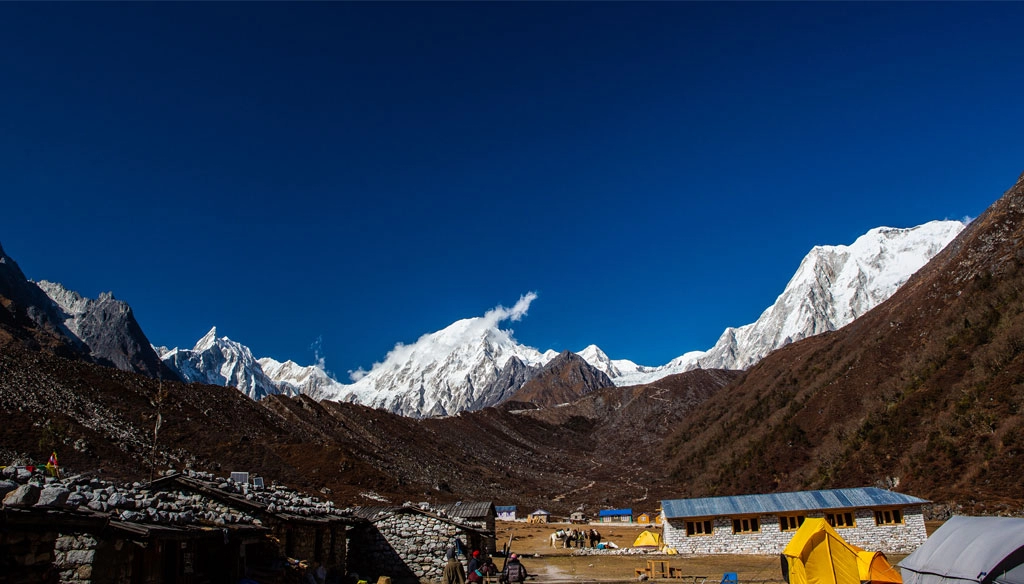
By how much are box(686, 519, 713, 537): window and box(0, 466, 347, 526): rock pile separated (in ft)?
79.2

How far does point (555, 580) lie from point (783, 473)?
5549 centimetres

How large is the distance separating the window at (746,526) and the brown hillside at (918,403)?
16.0 meters

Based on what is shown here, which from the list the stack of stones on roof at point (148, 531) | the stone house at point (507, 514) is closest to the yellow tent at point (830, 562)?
the stack of stones on roof at point (148, 531)

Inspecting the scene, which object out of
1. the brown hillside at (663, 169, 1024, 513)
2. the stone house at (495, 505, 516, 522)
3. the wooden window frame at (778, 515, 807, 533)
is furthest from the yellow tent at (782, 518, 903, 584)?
the stone house at (495, 505, 516, 522)

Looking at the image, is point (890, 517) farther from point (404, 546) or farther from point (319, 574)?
point (319, 574)

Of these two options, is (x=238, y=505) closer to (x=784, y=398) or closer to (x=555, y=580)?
(x=555, y=580)

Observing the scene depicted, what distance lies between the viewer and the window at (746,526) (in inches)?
1411

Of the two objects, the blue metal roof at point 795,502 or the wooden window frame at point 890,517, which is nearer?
the wooden window frame at point 890,517

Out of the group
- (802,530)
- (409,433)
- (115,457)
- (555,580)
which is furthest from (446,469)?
(802,530)

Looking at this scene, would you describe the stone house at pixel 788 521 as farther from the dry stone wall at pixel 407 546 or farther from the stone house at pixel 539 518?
the stone house at pixel 539 518

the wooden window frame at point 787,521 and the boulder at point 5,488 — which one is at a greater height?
the boulder at point 5,488

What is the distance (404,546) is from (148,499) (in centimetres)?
1417

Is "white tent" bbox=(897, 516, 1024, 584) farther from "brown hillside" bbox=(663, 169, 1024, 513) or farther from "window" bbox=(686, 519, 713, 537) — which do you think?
"brown hillside" bbox=(663, 169, 1024, 513)

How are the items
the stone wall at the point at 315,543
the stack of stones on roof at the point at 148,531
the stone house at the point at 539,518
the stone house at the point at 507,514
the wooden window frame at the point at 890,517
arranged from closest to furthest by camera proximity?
the stack of stones on roof at the point at 148,531 < the stone wall at the point at 315,543 < the wooden window frame at the point at 890,517 < the stone house at the point at 539,518 < the stone house at the point at 507,514
